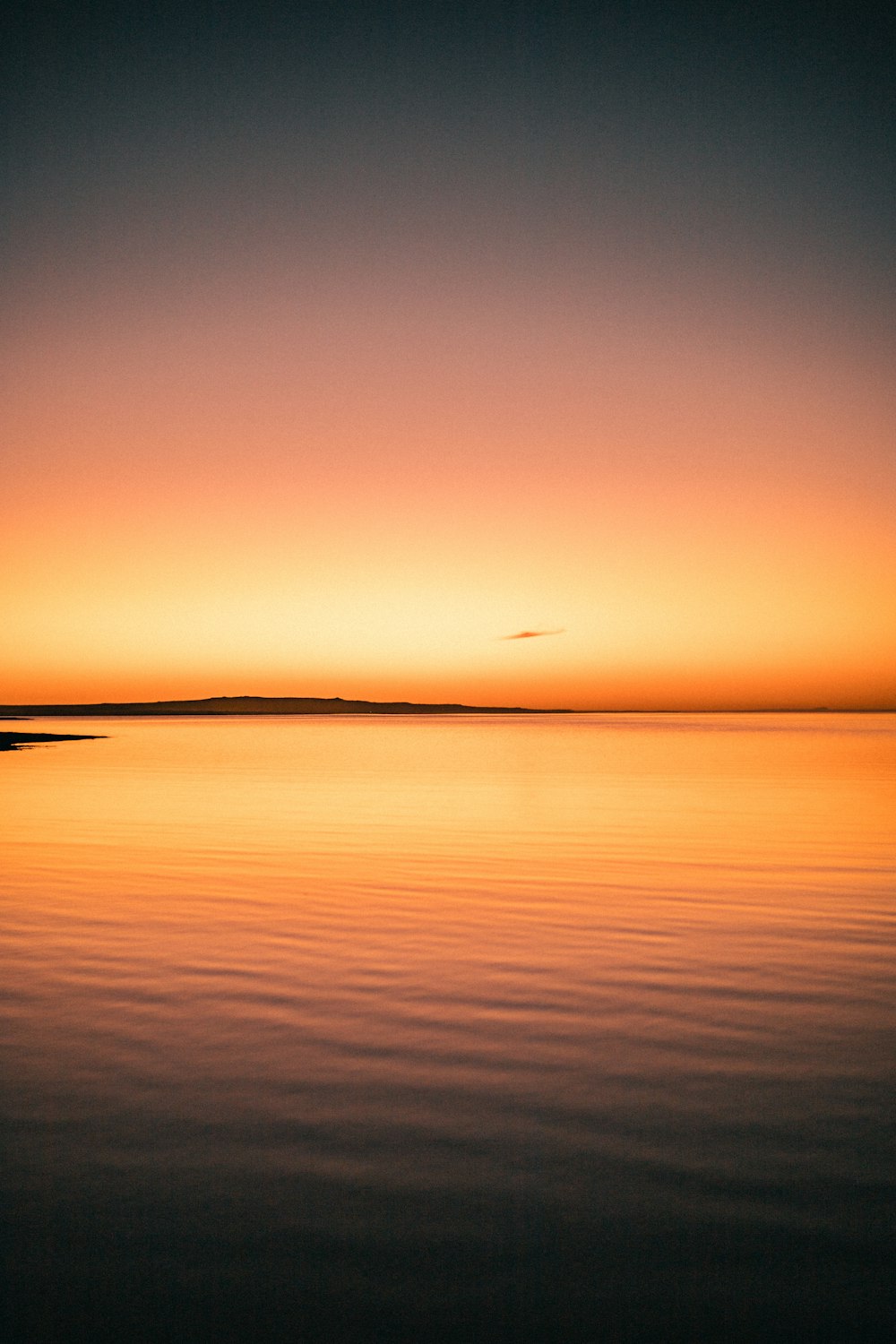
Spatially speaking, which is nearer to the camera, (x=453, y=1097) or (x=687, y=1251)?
(x=687, y=1251)

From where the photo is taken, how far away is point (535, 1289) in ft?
17.3

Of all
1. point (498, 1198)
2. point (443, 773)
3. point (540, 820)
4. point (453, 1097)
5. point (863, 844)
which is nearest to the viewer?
point (498, 1198)

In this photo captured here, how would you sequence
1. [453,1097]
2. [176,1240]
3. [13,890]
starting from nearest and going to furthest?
[176,1240], [453,1097], [13,890]

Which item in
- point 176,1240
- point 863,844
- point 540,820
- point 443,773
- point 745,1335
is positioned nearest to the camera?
point 745,1335

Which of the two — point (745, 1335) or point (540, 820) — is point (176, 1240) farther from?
point (540, 820)

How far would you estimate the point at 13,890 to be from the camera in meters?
16.6

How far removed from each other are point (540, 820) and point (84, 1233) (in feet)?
70.1

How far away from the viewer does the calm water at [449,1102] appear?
5.21m

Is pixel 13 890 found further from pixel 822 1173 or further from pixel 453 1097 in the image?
pixel 822 1173

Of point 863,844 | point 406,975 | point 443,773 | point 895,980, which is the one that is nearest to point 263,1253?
point 406,975

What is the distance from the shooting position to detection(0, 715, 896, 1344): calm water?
5.21m

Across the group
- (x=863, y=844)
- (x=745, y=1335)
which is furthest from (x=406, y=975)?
(x=863, y=844)

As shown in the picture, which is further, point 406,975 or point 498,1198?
point 406,975

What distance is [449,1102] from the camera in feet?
24.7
